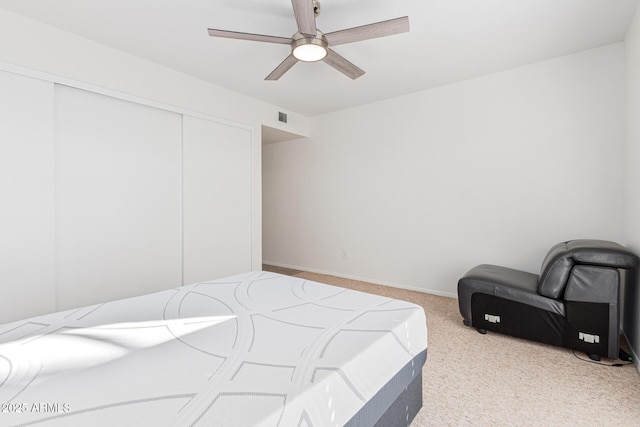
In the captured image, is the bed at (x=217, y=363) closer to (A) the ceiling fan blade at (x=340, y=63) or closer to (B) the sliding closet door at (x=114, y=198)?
(B) the sliding closet door at (x=114, y=198)

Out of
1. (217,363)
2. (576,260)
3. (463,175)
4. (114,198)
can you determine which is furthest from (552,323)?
(114,198)

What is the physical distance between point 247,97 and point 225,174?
1.10 m

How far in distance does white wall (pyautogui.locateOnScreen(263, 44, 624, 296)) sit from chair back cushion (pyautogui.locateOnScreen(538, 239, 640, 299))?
758mm

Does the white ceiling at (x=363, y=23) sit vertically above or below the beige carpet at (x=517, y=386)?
above

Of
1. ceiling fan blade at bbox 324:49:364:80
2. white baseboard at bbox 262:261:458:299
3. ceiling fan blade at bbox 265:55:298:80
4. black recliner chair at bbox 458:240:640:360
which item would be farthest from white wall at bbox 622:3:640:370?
ceiling fan blade at bbox 265:55:298:80

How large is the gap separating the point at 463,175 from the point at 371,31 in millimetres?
2158

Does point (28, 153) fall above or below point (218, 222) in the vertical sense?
above

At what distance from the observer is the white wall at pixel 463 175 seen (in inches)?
107

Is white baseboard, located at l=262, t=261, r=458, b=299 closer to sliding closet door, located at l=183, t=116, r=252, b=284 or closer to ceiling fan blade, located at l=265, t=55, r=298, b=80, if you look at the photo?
sliding closet door, located at l=183, t=116, r=252, b=284

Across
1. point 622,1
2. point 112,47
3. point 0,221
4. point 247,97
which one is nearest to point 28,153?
point 0,221

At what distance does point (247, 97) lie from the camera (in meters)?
3.89

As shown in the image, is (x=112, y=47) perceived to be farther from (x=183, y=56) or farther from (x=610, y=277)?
Answer: (x=610, y=277)

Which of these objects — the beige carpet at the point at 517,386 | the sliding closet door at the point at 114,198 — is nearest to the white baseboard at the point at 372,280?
the beige carpet at the point at 517,386

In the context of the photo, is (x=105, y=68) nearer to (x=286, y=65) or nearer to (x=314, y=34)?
(x=286, y=65)
